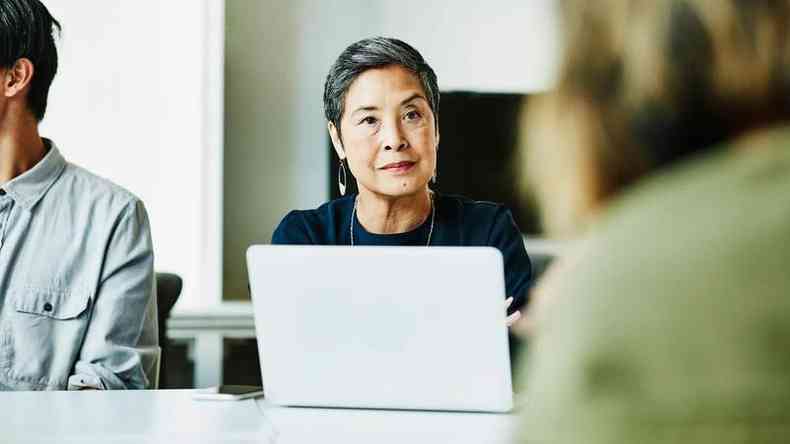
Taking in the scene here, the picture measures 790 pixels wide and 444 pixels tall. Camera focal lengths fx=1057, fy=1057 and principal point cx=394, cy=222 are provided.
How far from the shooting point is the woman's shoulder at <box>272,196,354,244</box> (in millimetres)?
2312

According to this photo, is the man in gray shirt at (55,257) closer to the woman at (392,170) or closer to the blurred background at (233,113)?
the woman at (392,170)

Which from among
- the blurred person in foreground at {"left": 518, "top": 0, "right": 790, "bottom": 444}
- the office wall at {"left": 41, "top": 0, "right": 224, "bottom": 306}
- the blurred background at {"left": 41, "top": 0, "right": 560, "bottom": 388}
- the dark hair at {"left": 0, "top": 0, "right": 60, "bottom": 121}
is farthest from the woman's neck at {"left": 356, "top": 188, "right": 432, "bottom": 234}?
the blurred person in foreground at {"left": 518, "top": 0, "right": 790, "bottom": 444}

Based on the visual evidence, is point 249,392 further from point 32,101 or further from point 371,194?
point 32,101

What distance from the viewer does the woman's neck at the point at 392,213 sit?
92.1 inches

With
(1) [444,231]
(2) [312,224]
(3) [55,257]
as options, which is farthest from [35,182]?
(1) [444,231]

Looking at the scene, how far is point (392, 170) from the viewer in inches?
89.9

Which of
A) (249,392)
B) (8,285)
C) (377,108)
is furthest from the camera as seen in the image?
(377,108)

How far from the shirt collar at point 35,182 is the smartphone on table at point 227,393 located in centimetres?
63

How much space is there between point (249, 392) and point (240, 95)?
2.10m

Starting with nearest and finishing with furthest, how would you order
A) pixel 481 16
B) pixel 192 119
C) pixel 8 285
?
pixel 8 285, pixel 192 119, pixel 481 16

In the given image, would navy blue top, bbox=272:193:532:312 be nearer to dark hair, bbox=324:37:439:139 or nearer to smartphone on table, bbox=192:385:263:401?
dark hair, bbox=324:37:439:139

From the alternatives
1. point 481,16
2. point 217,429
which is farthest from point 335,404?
point 481,16

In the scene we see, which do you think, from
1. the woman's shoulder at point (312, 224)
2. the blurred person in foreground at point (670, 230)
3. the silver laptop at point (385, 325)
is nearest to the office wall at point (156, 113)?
the woman's shoulder at point (312, 224)

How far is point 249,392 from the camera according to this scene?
183 centimetres
